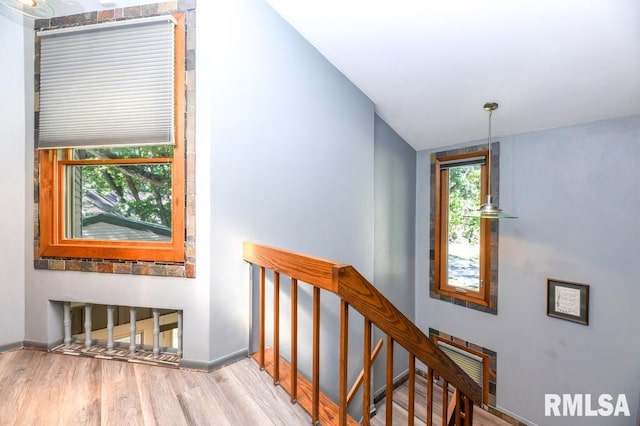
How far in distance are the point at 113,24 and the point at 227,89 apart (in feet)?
2.59

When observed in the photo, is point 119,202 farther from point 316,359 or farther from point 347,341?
point 347,341

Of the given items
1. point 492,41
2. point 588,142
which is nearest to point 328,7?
point 492,41

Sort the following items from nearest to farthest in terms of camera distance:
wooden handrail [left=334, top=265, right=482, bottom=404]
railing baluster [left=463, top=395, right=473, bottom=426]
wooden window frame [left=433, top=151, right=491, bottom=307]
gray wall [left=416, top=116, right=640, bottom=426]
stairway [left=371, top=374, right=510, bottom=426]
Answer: wooden handrail [left=334, top=265, right=482, bottom=404] < railing baluster [left=463, top=395, right=473, bottom=426] < gray wall [left=416, top=116, right=640, bottom=426] < stairway [left=371, top=374, right=510, bottom=426] < wooden window frame [left=433, top=151, right=491, bottom=307]

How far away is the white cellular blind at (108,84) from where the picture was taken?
5.92 feet

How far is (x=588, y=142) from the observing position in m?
2.57

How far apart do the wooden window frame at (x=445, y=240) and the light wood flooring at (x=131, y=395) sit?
2.65 m

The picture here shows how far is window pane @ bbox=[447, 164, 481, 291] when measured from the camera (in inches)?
134

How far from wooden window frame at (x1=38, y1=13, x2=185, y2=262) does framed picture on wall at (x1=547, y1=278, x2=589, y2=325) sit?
3.20m

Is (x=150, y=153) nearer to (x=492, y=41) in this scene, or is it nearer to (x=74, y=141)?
(x=74, y=141)

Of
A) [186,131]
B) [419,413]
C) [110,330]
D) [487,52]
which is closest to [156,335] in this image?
[110,330]

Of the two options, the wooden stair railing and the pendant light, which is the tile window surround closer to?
the wooden stair railing

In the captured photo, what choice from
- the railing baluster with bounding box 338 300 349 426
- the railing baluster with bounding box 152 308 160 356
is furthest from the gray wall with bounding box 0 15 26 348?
the railing baluster with bounding box 338 300 349 426
